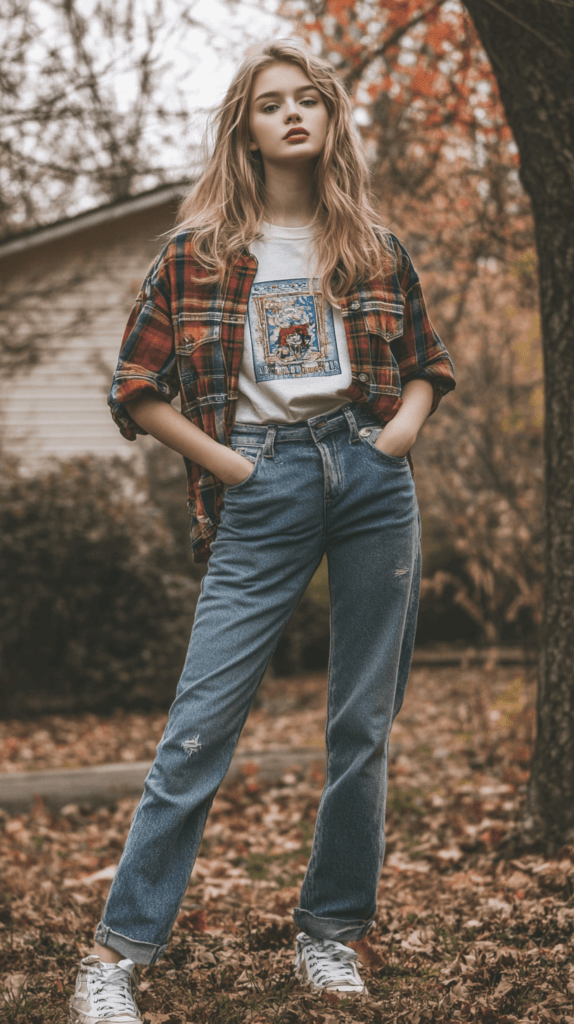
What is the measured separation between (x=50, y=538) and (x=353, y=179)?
4989 millimetres

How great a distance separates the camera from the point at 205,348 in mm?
2047

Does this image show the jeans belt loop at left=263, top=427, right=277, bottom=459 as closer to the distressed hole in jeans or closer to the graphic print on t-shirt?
the graphic print on t-shirt

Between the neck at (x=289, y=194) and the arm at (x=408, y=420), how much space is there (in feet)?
1.60

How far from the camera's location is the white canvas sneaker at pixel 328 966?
6.87 ft

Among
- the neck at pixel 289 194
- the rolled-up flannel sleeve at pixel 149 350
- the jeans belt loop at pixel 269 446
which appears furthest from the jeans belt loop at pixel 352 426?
the neck at pixel 289 194

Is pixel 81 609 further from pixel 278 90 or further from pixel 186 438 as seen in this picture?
pixel 278 90

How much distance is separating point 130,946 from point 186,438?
107 cm

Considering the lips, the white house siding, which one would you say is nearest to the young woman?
the lips

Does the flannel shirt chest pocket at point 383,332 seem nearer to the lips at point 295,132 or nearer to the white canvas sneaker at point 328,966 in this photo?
the lips at point 295,132

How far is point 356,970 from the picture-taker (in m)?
2.17

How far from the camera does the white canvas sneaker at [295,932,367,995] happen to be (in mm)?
2094

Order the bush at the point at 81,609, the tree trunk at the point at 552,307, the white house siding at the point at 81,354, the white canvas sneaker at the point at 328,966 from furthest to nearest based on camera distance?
the white house siding at the point at 81,354, the bush at the point at 81,609, the tree trunk at the point at 552,307, the white canvas sneaker at the point at 328,966

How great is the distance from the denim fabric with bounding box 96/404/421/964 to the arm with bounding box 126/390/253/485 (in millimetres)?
40

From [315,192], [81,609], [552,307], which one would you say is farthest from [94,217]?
[315,192]
